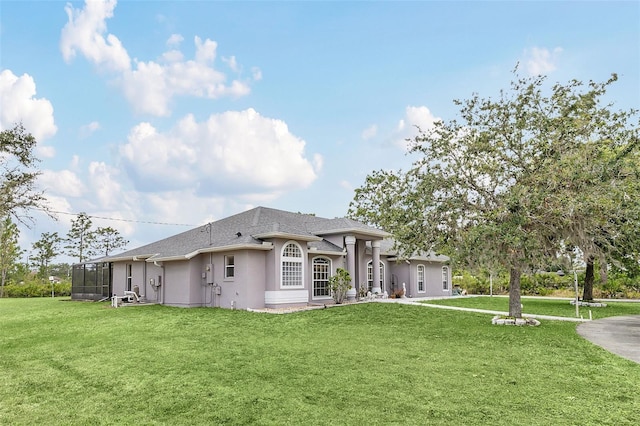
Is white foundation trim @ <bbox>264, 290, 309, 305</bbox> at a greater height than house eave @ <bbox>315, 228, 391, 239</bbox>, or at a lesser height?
lesser

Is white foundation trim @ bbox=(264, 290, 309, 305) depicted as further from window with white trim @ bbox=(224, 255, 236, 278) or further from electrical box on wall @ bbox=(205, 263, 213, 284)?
electrical box on wall @ bbox=(205, 263, 213, 284)

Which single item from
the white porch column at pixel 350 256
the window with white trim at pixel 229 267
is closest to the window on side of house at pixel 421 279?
the white porch column at pixel 350 256

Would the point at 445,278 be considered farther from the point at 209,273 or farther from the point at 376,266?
the point at 209,273

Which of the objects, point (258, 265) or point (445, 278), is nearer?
point (258, 265)

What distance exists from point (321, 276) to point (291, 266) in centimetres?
254

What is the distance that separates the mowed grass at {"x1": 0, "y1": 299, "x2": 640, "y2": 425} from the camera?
5.34 m

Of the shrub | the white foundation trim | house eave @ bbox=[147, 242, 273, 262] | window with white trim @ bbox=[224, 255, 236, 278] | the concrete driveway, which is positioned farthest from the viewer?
the shrub

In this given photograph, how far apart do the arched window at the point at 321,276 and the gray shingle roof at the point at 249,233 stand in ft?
2.37

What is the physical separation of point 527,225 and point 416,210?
333 centimetres

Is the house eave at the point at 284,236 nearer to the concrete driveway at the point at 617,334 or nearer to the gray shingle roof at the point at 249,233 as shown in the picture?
the gray shingle roof at the point at 249,233

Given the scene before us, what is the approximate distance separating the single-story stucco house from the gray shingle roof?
0.06m

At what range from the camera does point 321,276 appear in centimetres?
2070

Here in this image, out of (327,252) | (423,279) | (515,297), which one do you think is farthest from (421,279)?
(515,297)

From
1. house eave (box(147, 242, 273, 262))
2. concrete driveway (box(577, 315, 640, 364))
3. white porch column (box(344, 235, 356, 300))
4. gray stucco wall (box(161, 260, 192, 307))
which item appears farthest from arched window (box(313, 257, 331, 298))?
concrete driveway (box(577, 315, 640, 364))
